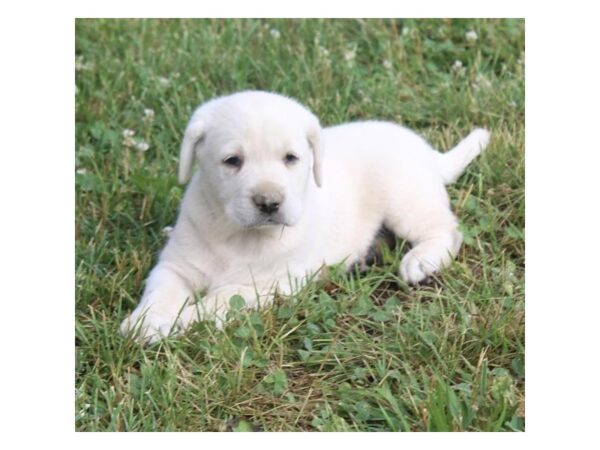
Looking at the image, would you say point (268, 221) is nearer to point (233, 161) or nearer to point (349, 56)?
point (233, 161)

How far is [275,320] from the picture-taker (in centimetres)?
470

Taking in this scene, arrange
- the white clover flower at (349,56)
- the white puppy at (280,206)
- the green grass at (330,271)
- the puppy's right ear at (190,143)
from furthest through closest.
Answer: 1. the white clover flower at (349,56)
2. the puppy's right ear at (190,143)
3. the white puppy at (280,206)
4. the green grass at (330,271)

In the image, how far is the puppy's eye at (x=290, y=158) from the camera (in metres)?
4.71

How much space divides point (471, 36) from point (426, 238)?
84.1 inches

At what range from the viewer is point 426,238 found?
5.48 meters

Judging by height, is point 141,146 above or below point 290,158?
below

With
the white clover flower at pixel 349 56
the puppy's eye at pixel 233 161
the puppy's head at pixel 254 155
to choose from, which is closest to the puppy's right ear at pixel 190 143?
the puppy's head at pixel 254 155

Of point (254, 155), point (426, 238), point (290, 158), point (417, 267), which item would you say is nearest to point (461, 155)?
point (426, 238)

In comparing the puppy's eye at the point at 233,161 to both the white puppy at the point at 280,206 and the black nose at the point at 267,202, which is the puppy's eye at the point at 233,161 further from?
the black nose at the point at 267,202

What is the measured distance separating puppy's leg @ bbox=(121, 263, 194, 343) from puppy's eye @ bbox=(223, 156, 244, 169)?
0.63 m

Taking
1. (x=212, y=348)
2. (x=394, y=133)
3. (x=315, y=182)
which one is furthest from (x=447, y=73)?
(x=212, y=348)

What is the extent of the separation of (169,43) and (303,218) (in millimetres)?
2573

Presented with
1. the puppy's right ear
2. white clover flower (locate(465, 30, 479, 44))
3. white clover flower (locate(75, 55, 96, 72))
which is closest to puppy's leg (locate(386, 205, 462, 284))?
the puppy's right ear

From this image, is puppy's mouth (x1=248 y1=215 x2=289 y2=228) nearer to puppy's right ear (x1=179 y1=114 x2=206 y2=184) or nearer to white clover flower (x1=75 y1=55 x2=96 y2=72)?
puppy's right ear (x1=179 y1=114 x2=206 y2=184)
